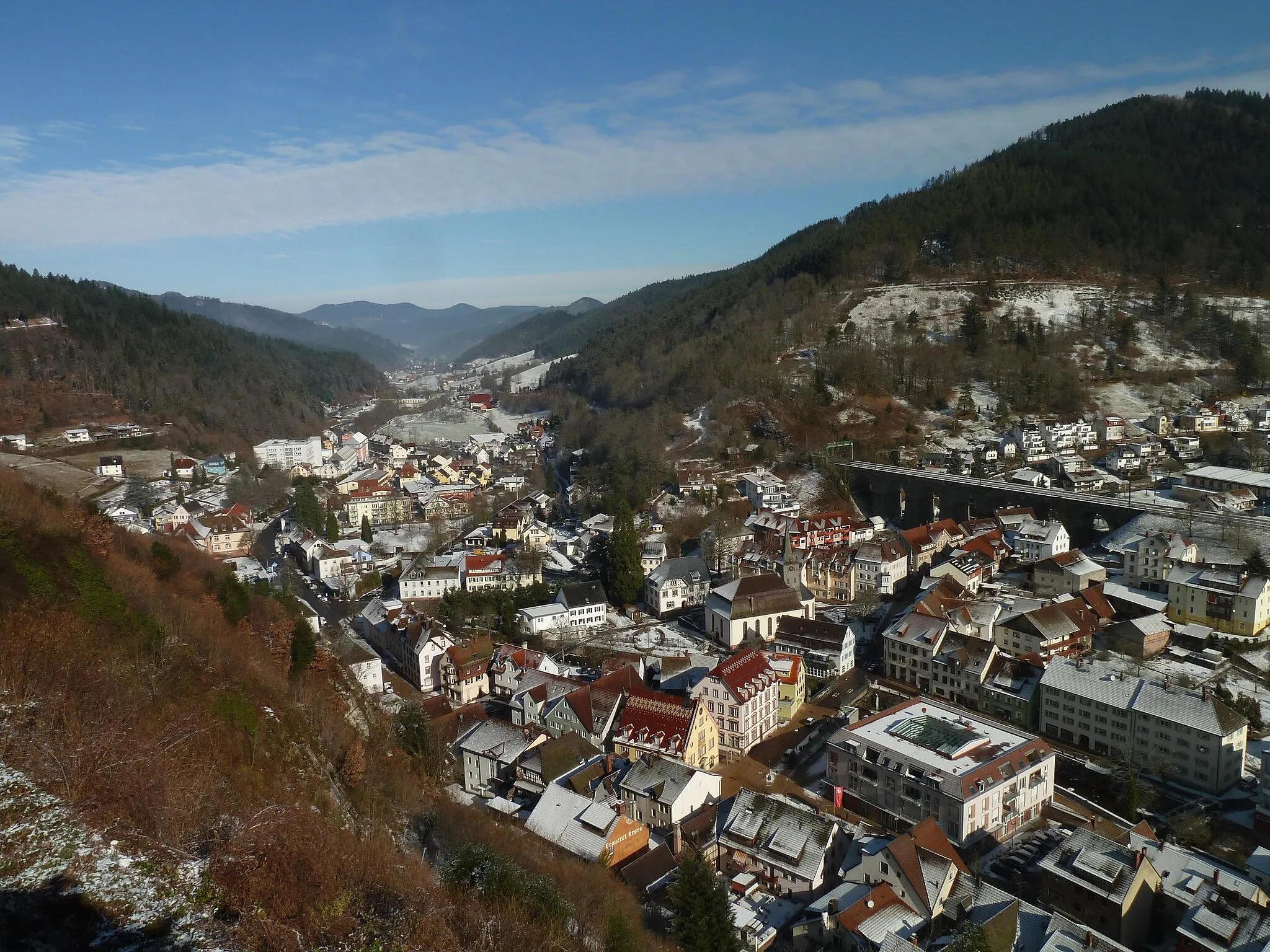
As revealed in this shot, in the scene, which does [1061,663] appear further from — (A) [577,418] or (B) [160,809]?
(A) [577,418]

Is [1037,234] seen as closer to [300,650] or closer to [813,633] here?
[813,633]

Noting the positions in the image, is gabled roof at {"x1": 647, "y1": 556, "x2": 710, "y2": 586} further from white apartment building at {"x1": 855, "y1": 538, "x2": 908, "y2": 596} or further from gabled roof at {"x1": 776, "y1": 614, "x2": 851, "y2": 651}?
white apartment building at {"x1": 855, "y1": 538, "x2": 908, "y2": 596}

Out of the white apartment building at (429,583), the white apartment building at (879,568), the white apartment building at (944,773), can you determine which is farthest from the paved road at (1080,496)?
the white apartment building at (429,583)

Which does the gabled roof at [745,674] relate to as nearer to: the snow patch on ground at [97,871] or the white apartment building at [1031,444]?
the snow patch on ground at [97,871]

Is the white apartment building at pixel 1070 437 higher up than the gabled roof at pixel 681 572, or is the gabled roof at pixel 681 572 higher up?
the white apartment building at pixel 1070 437

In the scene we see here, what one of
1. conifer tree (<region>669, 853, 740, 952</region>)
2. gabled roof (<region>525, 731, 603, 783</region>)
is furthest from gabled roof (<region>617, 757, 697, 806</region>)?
conifer tree (<region>669, 853, 740, 952</region>)

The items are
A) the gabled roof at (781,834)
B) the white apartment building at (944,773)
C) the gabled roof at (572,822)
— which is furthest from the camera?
the white apartment building at (944,773)

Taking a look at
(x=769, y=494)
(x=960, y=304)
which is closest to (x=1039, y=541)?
(x=769, y=494)

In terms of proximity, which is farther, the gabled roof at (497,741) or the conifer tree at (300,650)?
the gabled roof at (497,741)
